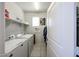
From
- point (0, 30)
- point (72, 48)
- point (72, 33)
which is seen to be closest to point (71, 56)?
point (72, 48)

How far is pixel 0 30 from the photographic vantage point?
129cm

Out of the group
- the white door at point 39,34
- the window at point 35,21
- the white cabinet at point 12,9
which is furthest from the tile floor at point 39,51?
the white cabinet at point 12,9

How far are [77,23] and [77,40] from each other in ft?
0.51

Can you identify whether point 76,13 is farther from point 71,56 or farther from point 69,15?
point 71,56

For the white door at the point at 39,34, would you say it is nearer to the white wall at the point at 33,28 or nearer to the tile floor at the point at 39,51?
the white wall at the point at 33,28

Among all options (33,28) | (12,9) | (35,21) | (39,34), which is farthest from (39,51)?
(12,9)

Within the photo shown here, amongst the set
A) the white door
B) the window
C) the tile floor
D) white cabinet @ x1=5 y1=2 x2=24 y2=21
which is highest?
white cabinet @ x1=5 y1=2 x2=24 y2=21

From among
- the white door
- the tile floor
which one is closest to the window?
the white door

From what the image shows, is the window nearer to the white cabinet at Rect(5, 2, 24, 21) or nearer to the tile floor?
the tile floor

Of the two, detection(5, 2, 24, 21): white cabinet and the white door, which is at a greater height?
detection(5, 2, 24, 21): white cabinet

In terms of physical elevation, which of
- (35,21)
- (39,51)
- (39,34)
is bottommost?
(39,51)

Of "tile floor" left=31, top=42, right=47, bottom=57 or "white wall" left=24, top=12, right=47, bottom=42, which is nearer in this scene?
"tile floor" left=31, top=42, right=47, bottom=57

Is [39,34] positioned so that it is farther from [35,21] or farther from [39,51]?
[39,51]

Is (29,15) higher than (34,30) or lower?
higher
